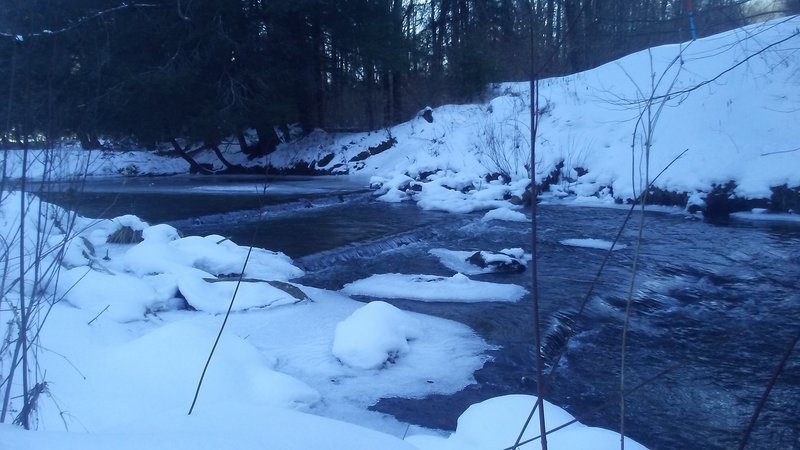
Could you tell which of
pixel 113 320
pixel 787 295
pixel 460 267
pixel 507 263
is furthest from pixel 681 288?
pixel 113 320

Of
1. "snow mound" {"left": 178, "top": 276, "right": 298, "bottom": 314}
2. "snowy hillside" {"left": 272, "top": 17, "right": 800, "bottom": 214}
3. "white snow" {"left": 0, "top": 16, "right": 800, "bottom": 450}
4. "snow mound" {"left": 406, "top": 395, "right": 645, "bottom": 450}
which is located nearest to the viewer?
"white snow" {"left": 0, "top": 16, "right": 800, "bottom": 450}

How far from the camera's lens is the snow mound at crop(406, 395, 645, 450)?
2908mm

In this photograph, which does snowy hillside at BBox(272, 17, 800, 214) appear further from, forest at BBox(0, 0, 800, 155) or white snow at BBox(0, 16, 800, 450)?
forest at BBox(0, 0, 800, 155)

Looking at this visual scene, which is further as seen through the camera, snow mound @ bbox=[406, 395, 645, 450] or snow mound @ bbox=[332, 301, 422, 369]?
snow mound @ bbox=[332, 301, 422, 369]

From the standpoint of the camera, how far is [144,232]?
8477 mm

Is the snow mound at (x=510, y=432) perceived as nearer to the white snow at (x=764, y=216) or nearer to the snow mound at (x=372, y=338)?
the snow mound at (x=372, y=338)

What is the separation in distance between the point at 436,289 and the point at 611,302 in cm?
170

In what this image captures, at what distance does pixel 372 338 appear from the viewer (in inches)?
201

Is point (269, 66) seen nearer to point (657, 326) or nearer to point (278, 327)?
point (278, 327)

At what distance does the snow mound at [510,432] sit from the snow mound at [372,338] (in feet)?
5.26

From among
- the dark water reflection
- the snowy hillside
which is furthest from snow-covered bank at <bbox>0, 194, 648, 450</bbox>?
the snowy hillside

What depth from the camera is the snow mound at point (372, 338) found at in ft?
16.4

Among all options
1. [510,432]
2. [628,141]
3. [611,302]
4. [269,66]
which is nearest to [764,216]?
[628,141]

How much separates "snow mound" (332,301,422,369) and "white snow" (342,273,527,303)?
1400 millimetres
